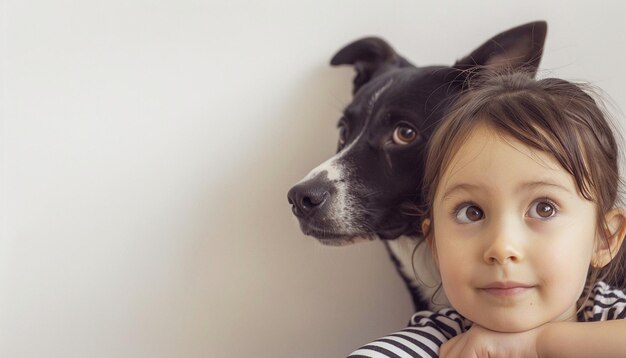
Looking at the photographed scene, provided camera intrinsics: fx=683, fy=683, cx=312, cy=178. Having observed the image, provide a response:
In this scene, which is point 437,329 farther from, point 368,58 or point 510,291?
point 368,58

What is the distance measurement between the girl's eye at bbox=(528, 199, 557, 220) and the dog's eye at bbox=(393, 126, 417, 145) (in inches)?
12.8

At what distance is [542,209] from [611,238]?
0.53 feet

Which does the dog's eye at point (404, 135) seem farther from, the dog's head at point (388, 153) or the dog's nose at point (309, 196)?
the dog's nose at point (309, 196)

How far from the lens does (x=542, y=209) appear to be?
900 millimetres

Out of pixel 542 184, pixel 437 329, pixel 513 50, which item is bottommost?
pixel 437 329

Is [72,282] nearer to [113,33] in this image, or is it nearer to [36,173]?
[36,173]

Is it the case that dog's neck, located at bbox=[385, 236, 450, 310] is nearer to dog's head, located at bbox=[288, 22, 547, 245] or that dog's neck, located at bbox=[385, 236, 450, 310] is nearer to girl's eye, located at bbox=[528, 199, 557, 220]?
dog's head, located at bbox=[288, 22, 547, 245]

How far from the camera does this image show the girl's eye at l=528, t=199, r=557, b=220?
2.94 ft

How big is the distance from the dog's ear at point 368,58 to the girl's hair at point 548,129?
0.32 meters

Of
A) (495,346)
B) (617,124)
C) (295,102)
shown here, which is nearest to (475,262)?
(495,346)

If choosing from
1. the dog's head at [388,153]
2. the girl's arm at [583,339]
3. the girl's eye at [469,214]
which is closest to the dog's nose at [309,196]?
the dog's head at [388,153]

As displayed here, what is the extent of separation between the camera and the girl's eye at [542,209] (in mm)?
897

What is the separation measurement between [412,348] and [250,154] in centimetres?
58

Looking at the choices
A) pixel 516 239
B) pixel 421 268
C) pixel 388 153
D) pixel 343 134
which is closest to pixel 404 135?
pixel 388 153
